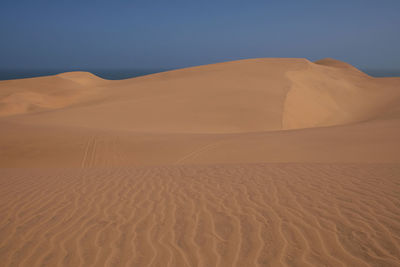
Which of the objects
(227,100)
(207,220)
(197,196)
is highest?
(207,220)

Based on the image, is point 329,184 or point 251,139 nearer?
point 329,184

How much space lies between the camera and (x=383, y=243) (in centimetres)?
345

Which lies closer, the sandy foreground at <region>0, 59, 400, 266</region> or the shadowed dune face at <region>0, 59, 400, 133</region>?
the sandy foreground at <region>0, 59, 400, 266</region>

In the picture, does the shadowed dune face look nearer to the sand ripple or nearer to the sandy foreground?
the sandy foreground

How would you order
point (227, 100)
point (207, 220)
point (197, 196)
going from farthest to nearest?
point (227, 100), point (197, 196), point (207, 220)

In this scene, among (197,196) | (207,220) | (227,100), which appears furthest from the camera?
(227,100)

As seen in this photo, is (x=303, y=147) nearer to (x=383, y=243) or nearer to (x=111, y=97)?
(x=383, y=243)

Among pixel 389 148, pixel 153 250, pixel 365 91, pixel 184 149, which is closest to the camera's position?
pixel 153 250

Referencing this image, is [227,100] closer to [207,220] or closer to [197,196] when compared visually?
[197,196]

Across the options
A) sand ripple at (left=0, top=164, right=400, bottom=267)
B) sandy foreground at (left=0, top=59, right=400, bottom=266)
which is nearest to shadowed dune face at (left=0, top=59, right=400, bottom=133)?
sandy foreground at (left=0, top=59, right=400, bottom=266)

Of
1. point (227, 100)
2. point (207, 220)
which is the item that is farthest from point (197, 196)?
point (227, 100)

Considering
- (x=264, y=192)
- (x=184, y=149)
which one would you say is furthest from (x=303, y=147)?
(x=264, y=192)

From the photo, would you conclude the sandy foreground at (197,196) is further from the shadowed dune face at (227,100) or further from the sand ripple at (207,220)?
the shadowed dune face at (227,100)

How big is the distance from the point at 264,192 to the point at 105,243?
278cm
